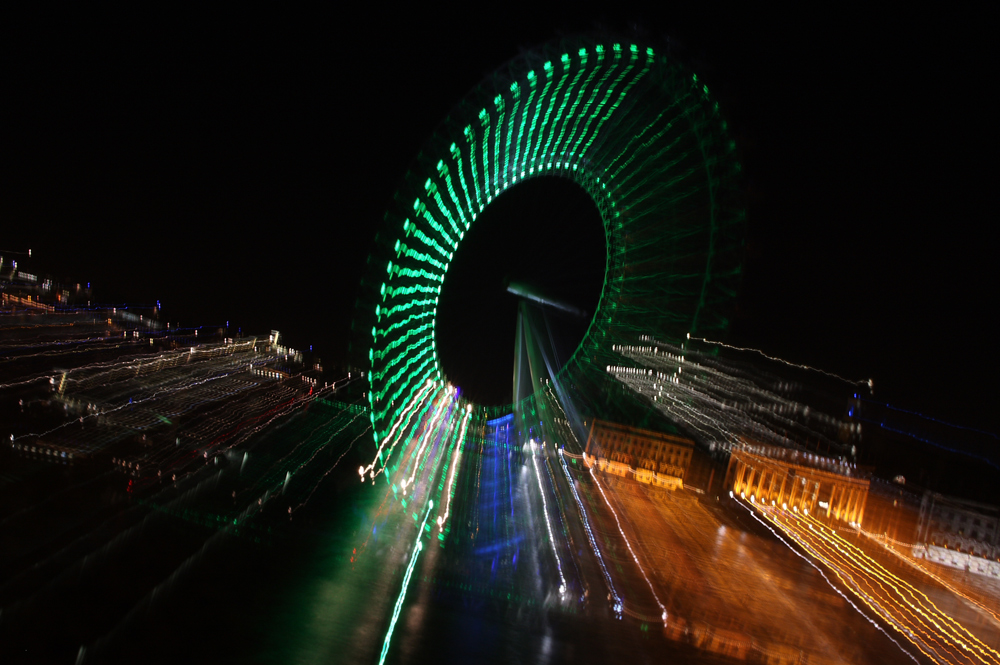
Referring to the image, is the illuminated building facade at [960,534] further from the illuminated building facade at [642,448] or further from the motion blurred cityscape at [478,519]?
the illuminated building facade at [642,448]

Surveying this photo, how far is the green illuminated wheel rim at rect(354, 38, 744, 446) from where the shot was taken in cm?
884

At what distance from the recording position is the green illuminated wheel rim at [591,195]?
29.0 feet

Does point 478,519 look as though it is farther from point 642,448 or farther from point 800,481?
point 800,481

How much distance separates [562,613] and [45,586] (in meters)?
4.49

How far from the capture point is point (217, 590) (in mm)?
5848

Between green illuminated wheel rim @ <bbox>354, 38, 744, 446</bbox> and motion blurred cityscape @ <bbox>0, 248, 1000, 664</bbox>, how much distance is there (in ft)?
2.27

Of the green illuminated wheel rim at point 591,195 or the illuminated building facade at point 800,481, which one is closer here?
the green illuminated wheel rim at point 591,195

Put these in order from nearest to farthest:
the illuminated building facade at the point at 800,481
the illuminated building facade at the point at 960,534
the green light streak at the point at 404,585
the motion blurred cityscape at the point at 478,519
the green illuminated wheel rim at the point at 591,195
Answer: the green light streak at the point at 404,585 < the motion blurred cityscape at the point at 478,519 < the green illuminated wheel rim at the point at 591,195 < the illuminated building facade at the point at 960,534 < the illuminated building facade at the point at 800,481

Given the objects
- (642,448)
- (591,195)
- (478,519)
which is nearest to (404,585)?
(478,519)

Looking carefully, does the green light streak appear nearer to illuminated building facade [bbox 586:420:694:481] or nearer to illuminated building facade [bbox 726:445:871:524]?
illuminated building facade [bbox 586:420:694:481]

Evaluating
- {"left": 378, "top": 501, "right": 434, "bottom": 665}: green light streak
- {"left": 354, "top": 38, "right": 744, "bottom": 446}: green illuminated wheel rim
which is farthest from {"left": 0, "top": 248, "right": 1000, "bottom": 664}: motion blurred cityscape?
{"left": 354, "top": 38, "right": 744, "bottom": 446}: green illuminated wheel rim

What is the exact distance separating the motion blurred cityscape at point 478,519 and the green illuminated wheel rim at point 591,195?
2.27ft

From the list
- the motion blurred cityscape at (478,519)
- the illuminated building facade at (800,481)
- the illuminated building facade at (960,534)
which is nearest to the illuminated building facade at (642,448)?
the motion blurred cityscape at (478,519)

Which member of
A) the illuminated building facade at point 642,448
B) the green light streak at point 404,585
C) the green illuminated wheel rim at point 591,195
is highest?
the green illuminated wheel rim at point 591,195
